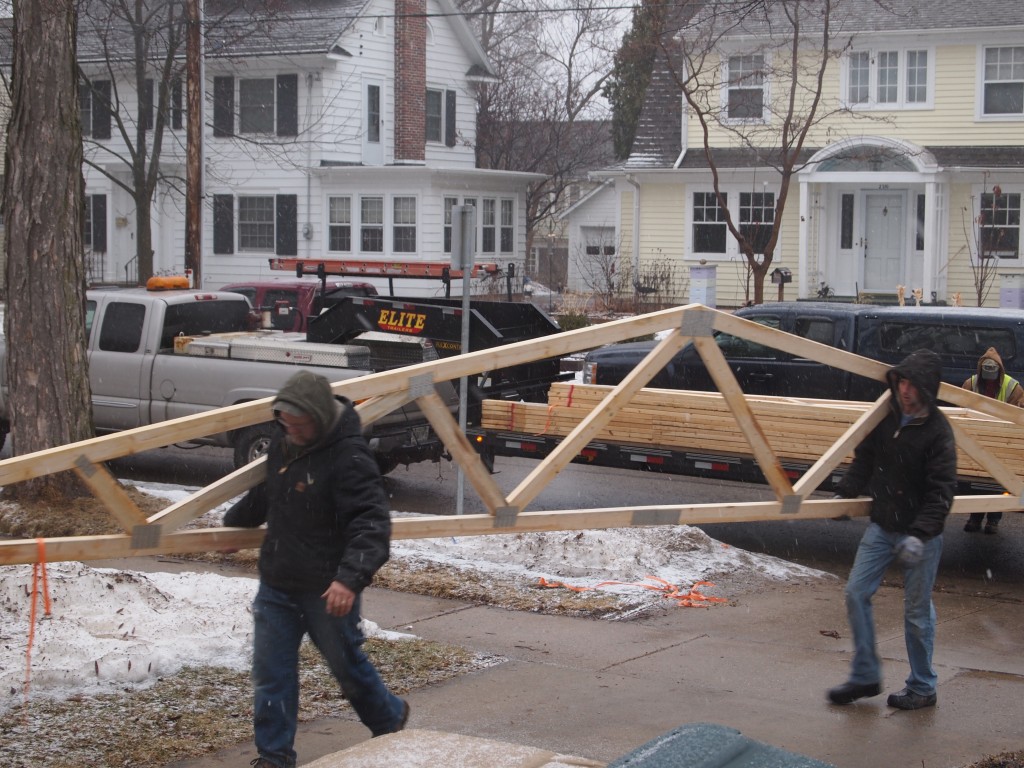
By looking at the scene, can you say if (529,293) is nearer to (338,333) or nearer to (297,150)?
(297,150)

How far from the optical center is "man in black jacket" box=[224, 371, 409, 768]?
4.57 m

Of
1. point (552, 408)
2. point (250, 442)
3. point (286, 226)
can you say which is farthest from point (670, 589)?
point (286, 226)

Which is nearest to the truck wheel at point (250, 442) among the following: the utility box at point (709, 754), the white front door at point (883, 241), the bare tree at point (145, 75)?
the utility box at point (709, 754)

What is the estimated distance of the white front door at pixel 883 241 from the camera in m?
29.5

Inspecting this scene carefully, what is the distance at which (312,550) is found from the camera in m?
4.70

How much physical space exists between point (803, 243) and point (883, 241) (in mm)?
2052

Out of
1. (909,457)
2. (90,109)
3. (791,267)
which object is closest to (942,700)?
(909,457)

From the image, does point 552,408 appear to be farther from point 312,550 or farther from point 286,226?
point 286,226

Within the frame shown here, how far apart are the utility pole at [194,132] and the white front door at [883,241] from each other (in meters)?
15.8

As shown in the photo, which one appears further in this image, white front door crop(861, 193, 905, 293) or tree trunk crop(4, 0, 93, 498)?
white front door crop(861, 193, 905, 293)

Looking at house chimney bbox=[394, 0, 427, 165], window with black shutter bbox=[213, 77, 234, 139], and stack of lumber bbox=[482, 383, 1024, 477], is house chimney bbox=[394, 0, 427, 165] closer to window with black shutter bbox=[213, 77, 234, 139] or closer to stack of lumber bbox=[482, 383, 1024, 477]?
window with black shutter bbox=[213, 77, 234, 139]

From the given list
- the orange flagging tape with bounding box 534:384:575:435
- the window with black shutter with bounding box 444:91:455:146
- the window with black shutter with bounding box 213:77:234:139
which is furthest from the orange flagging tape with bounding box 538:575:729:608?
the window with black shutter with bounding box 444:91:455:146

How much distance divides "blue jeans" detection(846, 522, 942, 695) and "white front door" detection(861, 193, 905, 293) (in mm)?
24486

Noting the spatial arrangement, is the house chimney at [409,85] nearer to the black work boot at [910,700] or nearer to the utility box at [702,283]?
the utility box at [702,283]
